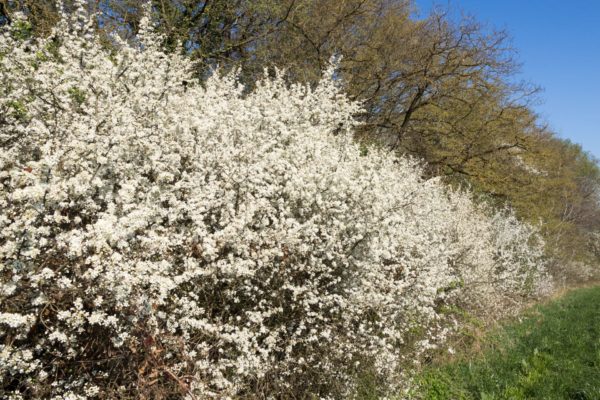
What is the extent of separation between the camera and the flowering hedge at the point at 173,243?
292 centimetres

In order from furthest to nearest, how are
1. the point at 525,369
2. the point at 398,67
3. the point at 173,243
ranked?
the point at 398,67, the point at 525,369, the point at 173,243

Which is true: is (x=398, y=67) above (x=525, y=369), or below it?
above

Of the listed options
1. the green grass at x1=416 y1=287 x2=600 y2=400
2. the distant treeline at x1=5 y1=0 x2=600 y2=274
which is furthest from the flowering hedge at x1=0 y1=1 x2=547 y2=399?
the distant treeline at x1=5 y1=0 x2=600 y2=274

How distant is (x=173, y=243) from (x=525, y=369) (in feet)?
21.8

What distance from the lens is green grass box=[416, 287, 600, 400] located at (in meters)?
6.17

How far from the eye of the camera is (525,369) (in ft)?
23.7

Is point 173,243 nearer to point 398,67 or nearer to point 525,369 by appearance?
point 525,369

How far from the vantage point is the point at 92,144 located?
3348mm

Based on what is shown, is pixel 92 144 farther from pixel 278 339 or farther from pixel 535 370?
pixel 535 370

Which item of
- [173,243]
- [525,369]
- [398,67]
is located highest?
[398,67]

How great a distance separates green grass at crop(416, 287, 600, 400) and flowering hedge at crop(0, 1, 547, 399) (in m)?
1.01

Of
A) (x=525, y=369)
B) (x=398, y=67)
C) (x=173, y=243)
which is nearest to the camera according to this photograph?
(x=173, y=243)

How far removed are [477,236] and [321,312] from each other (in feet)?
31.1

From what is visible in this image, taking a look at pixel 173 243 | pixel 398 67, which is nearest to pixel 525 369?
pixel 173 243
